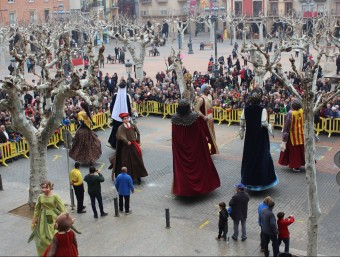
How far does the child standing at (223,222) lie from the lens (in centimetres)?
1123

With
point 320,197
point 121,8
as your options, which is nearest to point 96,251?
point 320,197

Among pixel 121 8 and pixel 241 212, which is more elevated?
pixel 121 8

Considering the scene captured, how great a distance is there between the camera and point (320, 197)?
13.9 m

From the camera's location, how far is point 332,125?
19.7 metres

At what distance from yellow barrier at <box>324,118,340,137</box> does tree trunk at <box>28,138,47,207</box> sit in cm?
1066

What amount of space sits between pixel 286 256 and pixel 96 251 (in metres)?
3.64

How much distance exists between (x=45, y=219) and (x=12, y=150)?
8241 mm

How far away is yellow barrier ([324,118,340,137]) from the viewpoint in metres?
19.6

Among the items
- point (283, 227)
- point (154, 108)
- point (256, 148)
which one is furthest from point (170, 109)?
point (283, 227)

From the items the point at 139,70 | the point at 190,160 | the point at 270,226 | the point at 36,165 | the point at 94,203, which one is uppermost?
the point at 139,70

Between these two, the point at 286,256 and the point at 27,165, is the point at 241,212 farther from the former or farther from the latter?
the point at 27,165

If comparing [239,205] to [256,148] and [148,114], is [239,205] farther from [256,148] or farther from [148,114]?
[148,114]

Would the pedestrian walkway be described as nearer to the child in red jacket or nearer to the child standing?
the child standing

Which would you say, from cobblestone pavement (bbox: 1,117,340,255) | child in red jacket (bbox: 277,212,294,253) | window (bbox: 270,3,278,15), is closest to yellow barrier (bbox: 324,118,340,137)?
cobblestone pavement (bbox: 1,117,340,255)
